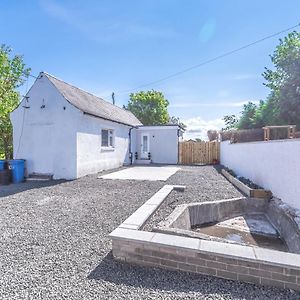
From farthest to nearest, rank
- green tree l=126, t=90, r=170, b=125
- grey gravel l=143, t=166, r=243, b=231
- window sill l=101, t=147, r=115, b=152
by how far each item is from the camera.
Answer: green tree l=126, t=90, r=170, b=125 < window sill l=101, t=147, r=115, b=152 < grey gravel l=143, t=166, r=243, b=231

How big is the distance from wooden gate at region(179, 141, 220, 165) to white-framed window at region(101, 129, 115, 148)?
7389 mm

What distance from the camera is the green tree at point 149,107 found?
36969 millimetres

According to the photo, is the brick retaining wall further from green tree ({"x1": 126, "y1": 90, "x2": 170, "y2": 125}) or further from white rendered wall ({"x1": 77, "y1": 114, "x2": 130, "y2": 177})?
green tree ({"x1": 126, "y1": 90, "x2": 170, "y2": 125})

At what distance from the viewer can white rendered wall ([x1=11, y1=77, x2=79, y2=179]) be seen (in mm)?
10734

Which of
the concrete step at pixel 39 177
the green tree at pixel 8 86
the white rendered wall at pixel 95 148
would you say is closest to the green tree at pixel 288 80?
the white rendered wall at pixel 95 148

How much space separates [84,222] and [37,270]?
187cm

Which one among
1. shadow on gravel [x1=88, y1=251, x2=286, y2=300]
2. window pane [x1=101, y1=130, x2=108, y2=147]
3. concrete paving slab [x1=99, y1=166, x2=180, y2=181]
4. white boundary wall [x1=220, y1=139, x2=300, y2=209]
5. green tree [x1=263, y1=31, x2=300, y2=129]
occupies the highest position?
green tree [x1=263, y1=31, x2=300, y2=129]

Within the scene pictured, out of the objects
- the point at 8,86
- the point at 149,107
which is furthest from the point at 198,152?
the point at 149,107

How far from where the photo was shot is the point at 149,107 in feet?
123

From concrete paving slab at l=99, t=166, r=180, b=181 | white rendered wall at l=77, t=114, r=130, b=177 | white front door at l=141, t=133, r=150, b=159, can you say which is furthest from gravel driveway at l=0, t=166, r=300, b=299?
white front door at l=141, t=133, r=150, b=159

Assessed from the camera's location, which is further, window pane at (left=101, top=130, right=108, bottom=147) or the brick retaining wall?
window pane at (left=101, top=130, right=108, bottom=147)

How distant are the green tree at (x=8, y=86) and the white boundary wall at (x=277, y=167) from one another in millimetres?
13252

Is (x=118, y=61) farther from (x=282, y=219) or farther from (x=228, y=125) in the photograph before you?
(x=228, y=125)

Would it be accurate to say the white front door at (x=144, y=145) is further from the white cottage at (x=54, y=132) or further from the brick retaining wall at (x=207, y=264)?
the brick retaining wall at (x=207, y=264)
